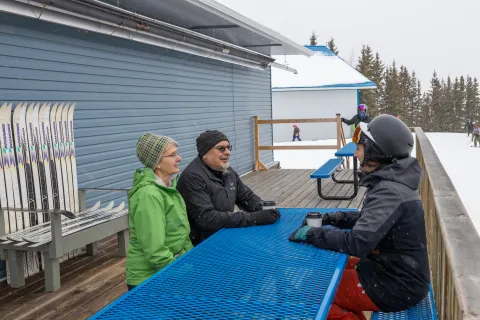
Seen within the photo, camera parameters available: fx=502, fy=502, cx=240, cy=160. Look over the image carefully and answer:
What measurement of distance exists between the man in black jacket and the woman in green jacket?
0.30 metres

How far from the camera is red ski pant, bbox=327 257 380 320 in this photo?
253cm

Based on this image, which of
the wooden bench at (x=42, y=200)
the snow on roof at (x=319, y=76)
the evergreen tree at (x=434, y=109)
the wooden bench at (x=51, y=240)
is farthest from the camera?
the evergreen tree at (x=434, y=109)

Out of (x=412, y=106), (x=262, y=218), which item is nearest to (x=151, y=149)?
(x=262, y=218)

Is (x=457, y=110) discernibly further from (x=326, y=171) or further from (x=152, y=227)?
(x=152, y=227)

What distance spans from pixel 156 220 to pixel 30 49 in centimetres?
334

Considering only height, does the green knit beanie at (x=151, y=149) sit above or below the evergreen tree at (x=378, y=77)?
below

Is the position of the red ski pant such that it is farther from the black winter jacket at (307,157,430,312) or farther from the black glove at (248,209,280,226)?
the black glove at (248,209,280,226)

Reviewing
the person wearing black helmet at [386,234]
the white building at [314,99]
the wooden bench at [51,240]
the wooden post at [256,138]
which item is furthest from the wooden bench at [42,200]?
the white building at [314,99]

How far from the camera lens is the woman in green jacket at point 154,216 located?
2.50m

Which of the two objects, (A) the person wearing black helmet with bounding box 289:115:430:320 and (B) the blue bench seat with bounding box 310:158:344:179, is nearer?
(A) the person wearing black helmet with bounding box 289:115:430:320

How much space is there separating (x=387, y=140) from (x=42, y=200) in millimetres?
3489

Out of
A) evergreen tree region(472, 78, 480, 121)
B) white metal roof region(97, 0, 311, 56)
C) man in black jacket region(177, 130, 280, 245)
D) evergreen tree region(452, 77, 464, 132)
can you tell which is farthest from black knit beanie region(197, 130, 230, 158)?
evergreen tree region(472, 78, 480, 121)

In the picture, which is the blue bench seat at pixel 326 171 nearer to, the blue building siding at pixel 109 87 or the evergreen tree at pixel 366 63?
the blue building siding at pixel 109 87

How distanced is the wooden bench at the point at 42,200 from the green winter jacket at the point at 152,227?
1.52m
